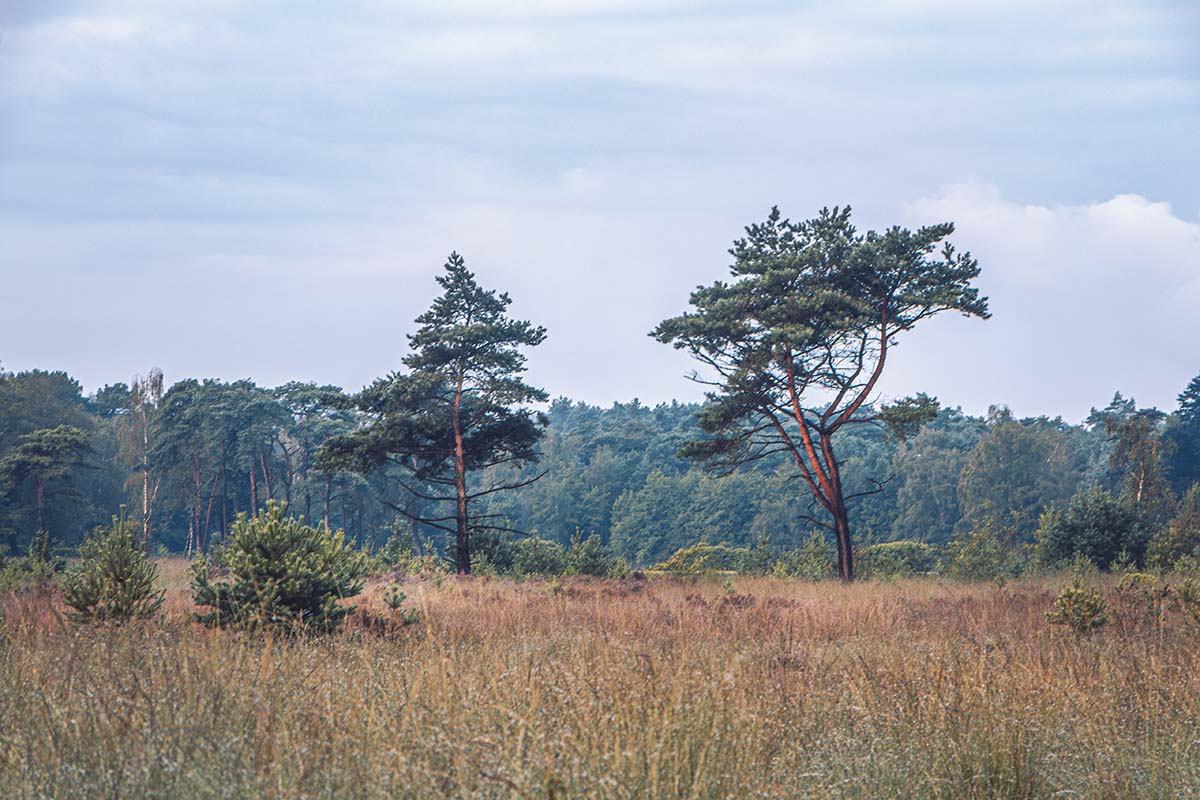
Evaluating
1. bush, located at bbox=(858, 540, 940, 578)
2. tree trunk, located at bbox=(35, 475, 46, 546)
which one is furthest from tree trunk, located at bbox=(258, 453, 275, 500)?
bush, located at bbox=(858, 540, 940, 578)

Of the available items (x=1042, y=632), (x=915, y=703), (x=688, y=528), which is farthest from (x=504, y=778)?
(x=688, y=528)

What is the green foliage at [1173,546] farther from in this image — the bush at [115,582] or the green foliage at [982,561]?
the bush at [115,582]

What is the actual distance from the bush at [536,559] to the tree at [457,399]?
1.24 metres

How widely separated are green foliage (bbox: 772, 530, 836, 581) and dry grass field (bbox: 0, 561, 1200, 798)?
1451 centimetres

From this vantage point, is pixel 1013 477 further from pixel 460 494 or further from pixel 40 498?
pixel 40 498

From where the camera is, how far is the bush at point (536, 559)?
24047mm

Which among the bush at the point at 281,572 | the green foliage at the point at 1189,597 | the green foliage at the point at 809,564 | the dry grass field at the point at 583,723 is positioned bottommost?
the green foliage at the point at 809,564

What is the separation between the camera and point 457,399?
2380 centimetres

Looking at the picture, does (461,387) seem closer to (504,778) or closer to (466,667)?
(466,667)

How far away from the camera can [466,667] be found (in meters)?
6.60

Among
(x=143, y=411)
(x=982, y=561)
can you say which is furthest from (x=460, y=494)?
(x=143, y=411)

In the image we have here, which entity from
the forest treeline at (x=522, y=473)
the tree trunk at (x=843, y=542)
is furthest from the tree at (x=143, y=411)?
the tree trunk at (x=843, y=542)

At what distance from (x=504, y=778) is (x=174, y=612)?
789 centimetres

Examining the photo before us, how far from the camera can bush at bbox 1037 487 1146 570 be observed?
22.0m
